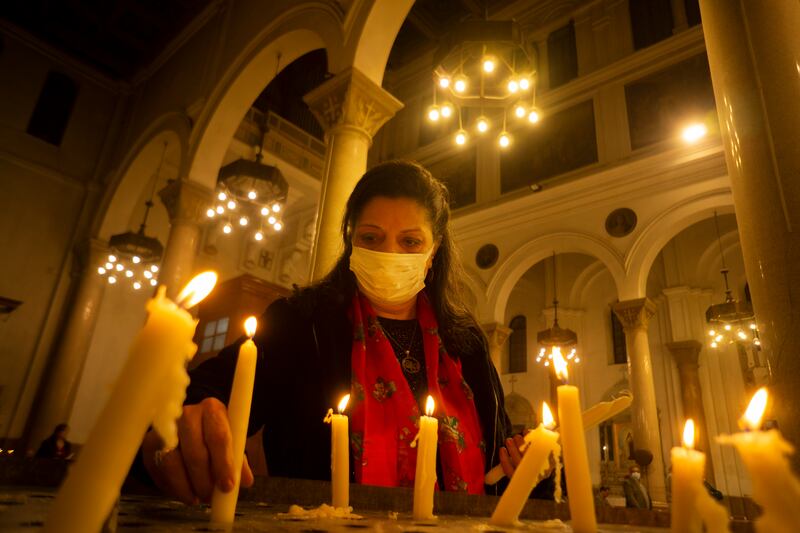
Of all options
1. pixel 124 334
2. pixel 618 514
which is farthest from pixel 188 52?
pixel 618 514

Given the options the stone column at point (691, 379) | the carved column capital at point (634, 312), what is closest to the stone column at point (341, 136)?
the carved column capital at point (634, 312)

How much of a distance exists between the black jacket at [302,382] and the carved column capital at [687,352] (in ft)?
47.3

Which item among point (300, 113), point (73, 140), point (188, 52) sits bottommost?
point (73, 140)

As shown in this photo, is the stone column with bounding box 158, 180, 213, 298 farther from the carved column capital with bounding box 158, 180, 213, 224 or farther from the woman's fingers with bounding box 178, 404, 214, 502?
the woman's fingers with bounding box 178, 404, 214, 502

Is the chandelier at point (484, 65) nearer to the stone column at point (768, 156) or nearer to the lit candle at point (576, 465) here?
the stone column at point (768, 156)

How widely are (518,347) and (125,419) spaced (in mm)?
18906

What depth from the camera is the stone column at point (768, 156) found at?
231 cm

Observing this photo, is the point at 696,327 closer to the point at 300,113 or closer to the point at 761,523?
the point at 300,113

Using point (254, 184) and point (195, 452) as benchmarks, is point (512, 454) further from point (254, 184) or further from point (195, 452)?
point (254, 184)

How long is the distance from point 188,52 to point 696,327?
50.5 ft

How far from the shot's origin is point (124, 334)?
502 inches

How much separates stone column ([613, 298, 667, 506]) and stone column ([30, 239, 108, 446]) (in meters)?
12.2

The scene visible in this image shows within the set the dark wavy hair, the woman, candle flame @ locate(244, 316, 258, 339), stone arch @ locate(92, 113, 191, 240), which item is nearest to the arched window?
stone arch @ locate(92, 113, 191, 240)

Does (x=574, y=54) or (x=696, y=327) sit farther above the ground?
(x=574, y=54)
